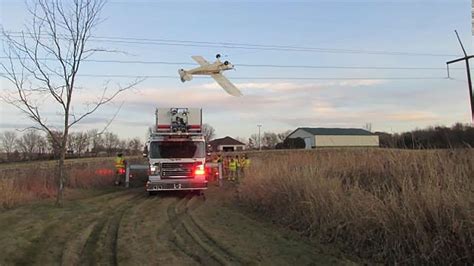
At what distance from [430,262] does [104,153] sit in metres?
71.2

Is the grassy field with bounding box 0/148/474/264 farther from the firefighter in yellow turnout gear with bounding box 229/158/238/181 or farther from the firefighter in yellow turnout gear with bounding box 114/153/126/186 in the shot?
the firefighter in yellow turnout gear with bounding box 229/158/238/181

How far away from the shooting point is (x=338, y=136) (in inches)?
4473

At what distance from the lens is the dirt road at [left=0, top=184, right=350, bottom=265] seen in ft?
24.2

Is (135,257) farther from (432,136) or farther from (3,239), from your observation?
(432,136)

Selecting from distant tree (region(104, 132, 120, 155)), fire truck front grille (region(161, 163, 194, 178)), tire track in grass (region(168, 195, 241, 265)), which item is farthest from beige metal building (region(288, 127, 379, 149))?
tire track in grass (region(168, 195, 241, 265))

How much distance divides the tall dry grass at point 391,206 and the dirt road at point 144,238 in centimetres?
66

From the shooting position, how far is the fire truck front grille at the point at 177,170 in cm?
1827

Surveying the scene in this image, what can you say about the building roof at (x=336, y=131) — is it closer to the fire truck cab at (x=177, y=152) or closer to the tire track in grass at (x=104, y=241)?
the fire truck cab at (x=177, y=152)

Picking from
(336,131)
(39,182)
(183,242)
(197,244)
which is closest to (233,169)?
(39,182)

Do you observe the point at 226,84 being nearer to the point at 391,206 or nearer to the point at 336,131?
the point at 391,206

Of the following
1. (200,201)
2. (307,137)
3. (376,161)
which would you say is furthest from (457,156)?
(307,137)

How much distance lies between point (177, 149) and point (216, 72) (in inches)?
244

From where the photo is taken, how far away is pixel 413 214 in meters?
6.93

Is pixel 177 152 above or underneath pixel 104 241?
above
